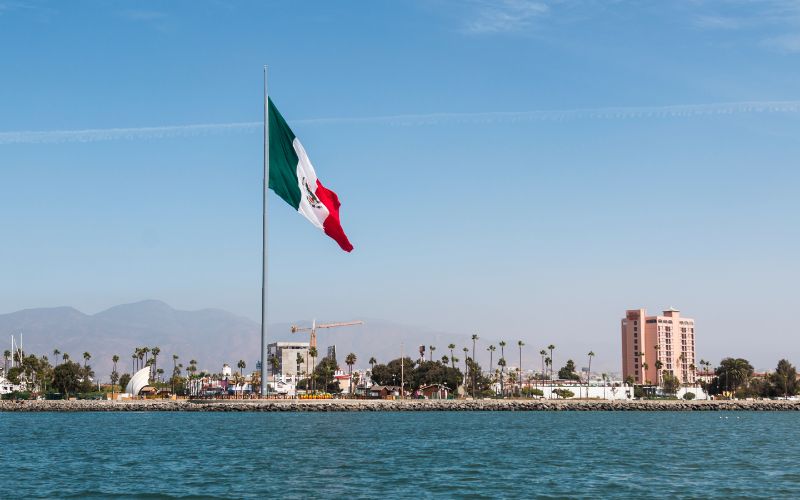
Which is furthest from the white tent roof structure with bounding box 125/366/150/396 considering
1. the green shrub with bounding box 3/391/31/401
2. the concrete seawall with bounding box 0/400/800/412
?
the concrete seawall with bounding box 0/400/800/412

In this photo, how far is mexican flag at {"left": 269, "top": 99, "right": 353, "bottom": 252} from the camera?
112ft

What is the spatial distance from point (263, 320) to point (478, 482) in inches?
564

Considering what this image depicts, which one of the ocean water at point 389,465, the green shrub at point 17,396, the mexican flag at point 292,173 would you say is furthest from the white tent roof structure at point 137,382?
the mexican flag at point 292,173

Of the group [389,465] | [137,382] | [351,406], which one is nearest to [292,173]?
[389,465]

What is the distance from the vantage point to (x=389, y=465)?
46.7 m

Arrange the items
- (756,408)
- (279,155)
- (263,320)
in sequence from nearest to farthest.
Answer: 1. (263,320)
2. (279,155)
3. (756,408)

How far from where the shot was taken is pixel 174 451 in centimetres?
5562

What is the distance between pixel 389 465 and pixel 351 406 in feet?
333

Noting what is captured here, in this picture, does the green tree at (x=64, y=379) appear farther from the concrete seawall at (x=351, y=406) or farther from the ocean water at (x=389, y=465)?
the ocean water at (x=389, y=465)

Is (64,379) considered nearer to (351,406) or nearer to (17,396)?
(17,396)

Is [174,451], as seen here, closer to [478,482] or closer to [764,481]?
[478,482]

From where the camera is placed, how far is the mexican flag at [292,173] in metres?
34.2

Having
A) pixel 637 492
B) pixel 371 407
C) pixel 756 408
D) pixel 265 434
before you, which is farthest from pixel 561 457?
pixel 756 408

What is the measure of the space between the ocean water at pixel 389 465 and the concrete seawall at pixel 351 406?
6164 cm
